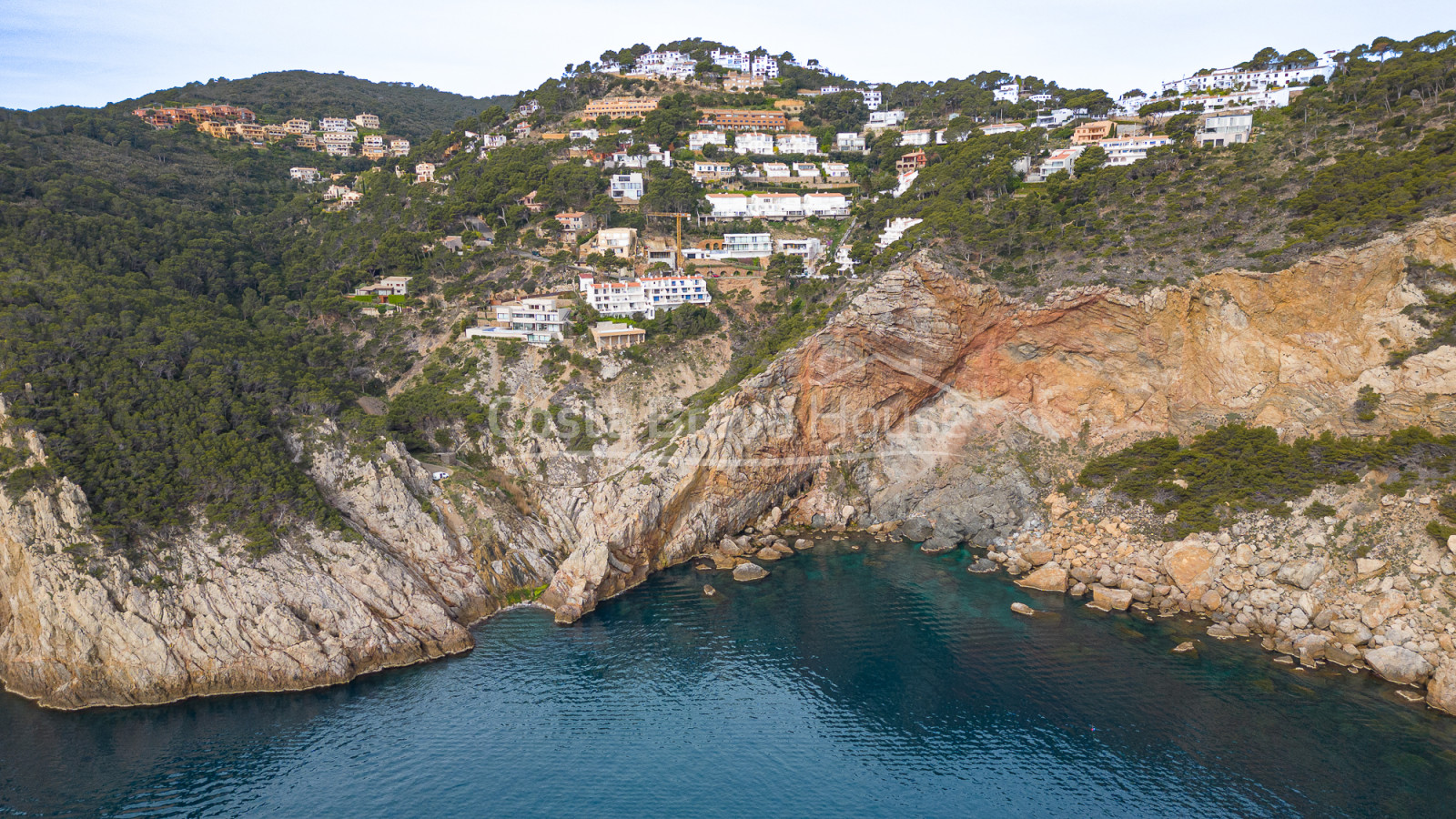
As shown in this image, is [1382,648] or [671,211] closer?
[1382,648]

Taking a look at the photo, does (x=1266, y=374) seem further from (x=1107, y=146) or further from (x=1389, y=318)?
(x=1107, y=146)

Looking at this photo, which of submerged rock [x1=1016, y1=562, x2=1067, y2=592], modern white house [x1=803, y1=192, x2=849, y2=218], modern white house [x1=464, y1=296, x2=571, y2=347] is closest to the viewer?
submerged rock [x1=1016, y1=562, x2=1067, y2=592]

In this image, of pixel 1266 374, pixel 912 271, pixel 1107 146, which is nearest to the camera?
pixel 1266 374

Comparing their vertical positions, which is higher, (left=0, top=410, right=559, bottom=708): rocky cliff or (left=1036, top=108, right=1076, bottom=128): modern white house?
(left=1036, top=108, right=1076, bottom=128): modern white house

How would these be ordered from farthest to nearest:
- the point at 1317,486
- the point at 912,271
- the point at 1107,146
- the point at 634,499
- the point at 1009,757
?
the point at 1107,146 → the point at 912,271 → the point at 634,499 → the point at 1317,486 → the point at 1009,757

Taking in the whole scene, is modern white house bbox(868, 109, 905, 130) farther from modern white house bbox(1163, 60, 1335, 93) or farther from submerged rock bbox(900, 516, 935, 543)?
submerged rock bbox(900, 516, 935, 543)

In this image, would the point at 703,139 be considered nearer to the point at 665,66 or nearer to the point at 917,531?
A: the point at 665,66

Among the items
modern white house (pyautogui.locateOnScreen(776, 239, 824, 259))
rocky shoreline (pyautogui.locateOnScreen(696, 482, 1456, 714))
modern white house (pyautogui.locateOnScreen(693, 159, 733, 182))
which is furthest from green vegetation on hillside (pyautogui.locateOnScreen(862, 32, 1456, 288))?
modern white house (pyautogui.locateOnScreen(693, 159, 733, 182))

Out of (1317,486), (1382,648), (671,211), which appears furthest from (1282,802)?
(671,211)
